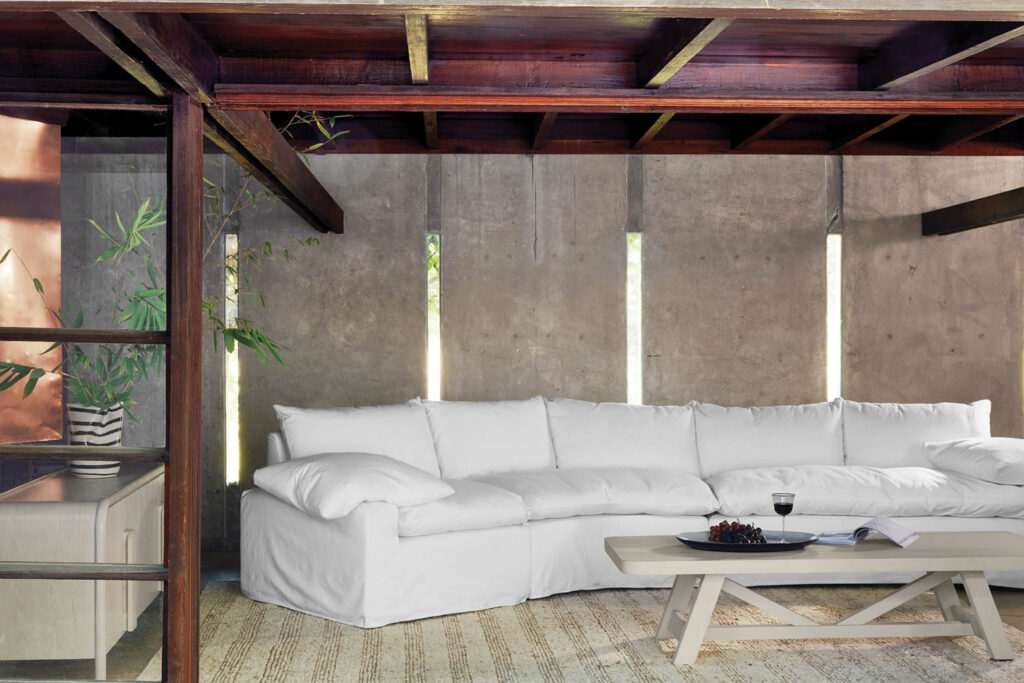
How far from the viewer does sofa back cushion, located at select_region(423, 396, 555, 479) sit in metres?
5.41

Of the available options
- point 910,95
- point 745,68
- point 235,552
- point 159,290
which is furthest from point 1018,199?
point 235,552

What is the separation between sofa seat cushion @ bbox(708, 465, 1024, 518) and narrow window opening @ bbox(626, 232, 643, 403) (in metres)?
1.45

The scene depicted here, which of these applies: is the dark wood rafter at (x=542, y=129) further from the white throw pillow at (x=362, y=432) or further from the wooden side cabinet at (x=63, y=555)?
the wooden side cabinet at (x=63, y=555)

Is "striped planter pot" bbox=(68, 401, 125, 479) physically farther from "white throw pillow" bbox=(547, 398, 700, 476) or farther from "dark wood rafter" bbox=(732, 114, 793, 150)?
"dark wood rafter" bbox=(732, 114, 793, 150)

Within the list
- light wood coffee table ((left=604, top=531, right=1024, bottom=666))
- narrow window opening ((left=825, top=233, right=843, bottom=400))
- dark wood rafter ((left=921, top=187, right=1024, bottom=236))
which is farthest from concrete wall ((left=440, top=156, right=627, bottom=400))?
light wood coffee table ((left=604, top=531, right=1024, bottom=666))

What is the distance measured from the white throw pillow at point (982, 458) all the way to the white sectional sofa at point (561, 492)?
6 centimetres

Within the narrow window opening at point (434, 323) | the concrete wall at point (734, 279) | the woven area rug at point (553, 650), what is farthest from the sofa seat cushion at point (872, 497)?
the narrow window opening at point (434, 323)

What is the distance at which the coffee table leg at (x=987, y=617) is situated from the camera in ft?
12.7

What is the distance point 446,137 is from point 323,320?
145 centimetres

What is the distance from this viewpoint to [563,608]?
182 inches

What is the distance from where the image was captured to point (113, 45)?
2527 millimetres

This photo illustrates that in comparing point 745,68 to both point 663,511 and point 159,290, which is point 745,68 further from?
point 663,511

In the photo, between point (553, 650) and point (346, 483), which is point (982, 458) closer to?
point (553, 650)

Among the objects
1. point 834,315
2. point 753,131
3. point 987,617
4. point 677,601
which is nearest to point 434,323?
point 753,131
